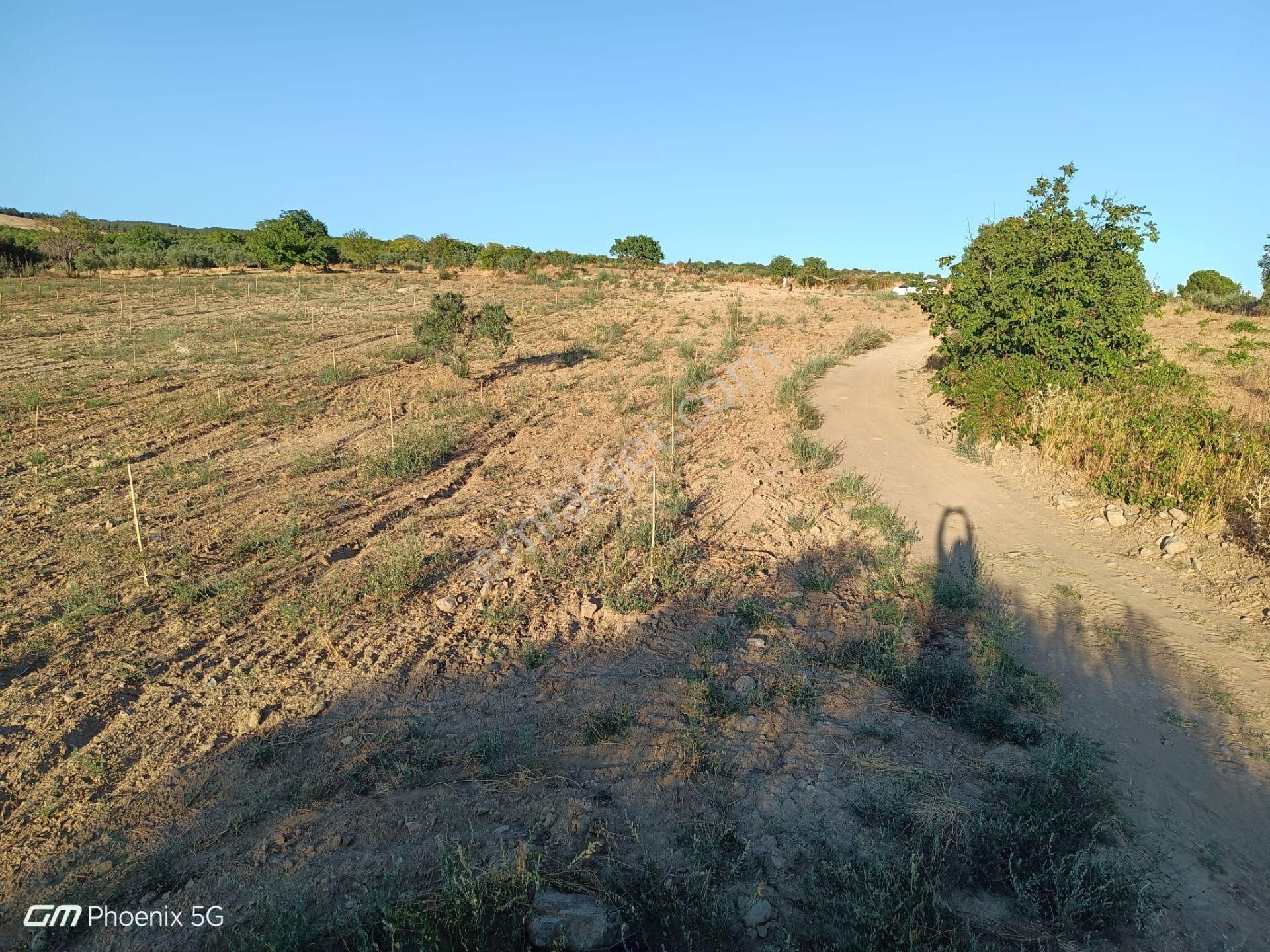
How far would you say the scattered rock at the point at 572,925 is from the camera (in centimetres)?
264

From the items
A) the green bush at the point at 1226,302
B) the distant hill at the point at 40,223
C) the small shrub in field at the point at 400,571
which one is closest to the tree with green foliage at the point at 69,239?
the distant hill at the point at 40,223

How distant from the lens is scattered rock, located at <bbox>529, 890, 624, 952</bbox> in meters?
2.64

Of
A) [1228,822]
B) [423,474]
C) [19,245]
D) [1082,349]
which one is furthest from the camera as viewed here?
[19,245]

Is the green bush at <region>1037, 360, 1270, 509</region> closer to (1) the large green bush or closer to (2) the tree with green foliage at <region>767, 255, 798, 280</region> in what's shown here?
(1) the large green bush

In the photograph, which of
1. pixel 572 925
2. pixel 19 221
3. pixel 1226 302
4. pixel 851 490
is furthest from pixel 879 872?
pixel 19 221

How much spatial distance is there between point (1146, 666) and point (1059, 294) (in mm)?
6780

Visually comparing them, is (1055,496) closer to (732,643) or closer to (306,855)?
(732,643)

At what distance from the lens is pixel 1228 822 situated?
3.49 m

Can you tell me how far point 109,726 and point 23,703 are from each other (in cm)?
62

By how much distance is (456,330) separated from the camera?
44.7 ft

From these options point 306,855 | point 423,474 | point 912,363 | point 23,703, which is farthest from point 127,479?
point 912,363

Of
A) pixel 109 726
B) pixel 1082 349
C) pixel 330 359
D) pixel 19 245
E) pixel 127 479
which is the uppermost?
pixel 19 245

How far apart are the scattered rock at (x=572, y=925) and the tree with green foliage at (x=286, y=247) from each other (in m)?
38.6
